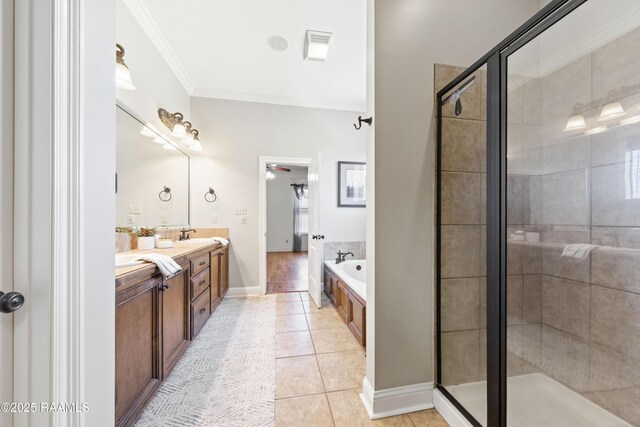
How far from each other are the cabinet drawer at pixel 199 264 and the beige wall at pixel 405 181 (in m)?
1.52

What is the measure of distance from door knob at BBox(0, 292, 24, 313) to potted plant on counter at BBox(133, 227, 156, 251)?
4.95 feet

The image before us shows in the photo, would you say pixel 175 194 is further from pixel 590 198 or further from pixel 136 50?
pixel 590 198

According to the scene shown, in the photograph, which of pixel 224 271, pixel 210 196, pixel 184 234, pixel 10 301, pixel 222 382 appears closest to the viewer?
pixel 10 301

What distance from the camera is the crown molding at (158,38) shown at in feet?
6.36

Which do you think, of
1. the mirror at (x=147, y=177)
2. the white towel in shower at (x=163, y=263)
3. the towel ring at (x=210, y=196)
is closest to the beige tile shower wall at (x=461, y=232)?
the white towel in shower at (x=163, y=263)

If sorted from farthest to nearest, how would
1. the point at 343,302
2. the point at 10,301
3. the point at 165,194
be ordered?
the point at 165,194
the point at 343,302
the point at 10,301

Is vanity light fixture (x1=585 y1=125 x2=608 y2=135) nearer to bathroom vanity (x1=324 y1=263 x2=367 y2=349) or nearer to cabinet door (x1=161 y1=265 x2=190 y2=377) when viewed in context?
bathroom vanity (x1=324 y1=263 x2=367 y2=349)

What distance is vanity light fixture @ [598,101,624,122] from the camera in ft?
4.02

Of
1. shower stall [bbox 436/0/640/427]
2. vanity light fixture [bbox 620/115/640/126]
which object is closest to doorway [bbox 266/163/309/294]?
shower stall [bbox 436/0/640/427]

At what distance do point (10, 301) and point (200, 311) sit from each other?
1786 millimetres

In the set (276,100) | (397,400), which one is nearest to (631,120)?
(397,400)

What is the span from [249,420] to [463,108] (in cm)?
217

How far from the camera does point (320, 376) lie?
1661 mm

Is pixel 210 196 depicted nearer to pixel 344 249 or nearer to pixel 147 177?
pixel 147 177
